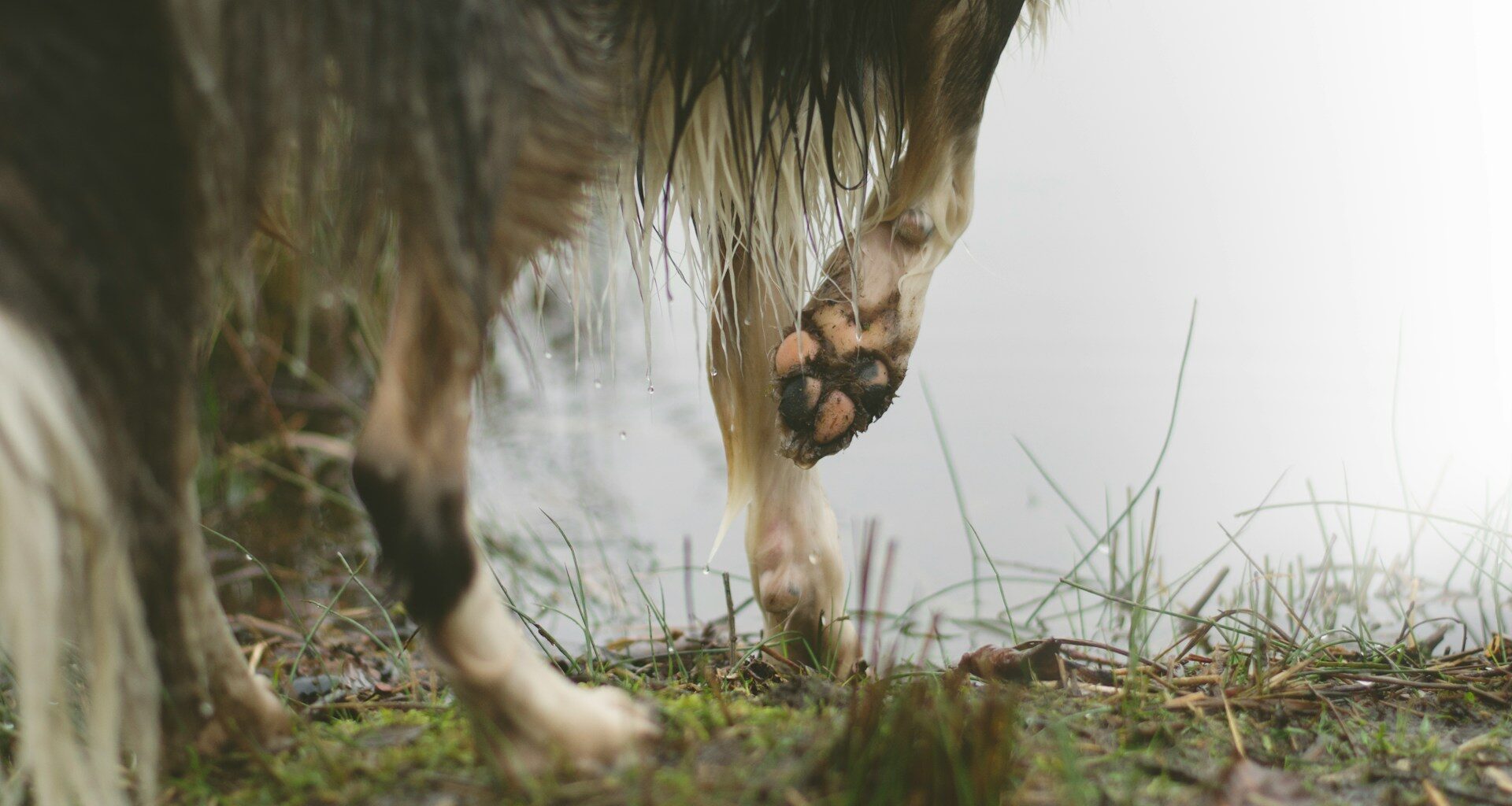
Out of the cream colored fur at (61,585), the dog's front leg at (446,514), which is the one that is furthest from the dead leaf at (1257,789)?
the cream colored fur at (61,585)

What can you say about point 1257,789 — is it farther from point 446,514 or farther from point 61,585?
point 61,585

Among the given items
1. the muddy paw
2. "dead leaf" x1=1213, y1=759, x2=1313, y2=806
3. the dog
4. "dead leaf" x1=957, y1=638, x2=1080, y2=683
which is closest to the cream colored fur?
the dog

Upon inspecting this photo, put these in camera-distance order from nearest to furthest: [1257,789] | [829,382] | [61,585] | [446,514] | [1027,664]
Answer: [61,585]
[446,514]
[1257,789]
[829,382]
[1027,664]

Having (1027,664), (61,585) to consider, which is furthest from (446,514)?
(1027,664)

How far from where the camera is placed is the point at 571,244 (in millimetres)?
1265

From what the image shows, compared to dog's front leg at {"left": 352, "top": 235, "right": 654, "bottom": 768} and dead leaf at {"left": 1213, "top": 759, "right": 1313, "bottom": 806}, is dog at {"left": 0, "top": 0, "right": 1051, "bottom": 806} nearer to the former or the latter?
dog's front leg at {"left": 352, "top": 235, "right": 654, "bottom": 768}

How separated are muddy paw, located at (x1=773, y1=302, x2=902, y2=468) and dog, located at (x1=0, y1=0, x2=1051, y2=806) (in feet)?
0.87

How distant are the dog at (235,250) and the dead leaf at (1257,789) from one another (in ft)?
2.01

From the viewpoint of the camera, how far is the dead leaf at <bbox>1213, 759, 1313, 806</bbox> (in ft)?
3.51

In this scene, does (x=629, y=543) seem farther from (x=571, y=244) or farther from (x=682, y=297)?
(x=571, y=244)

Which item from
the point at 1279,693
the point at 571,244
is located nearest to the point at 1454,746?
the point at 1279,693

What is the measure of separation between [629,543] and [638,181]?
5.80 feet

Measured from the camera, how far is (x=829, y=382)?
158 centimetres

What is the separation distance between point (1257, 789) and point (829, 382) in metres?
0.77
